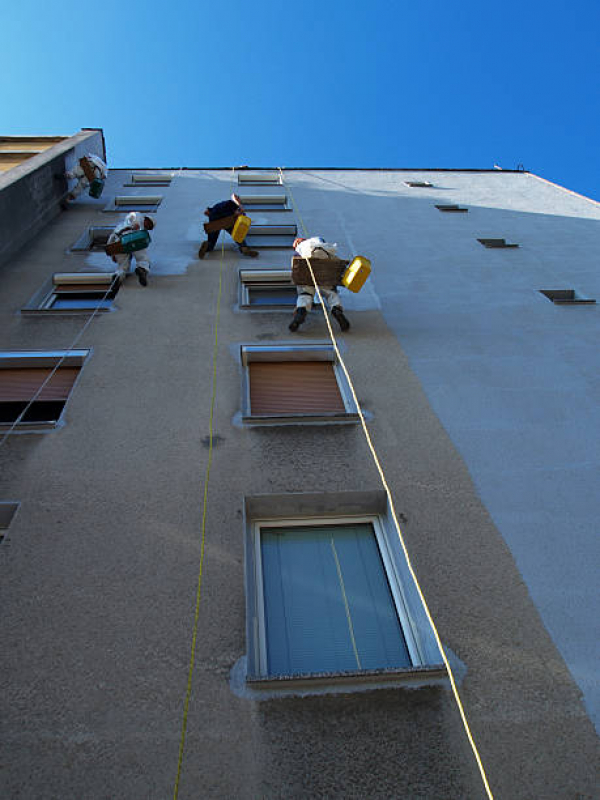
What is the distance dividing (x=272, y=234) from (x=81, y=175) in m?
4.52

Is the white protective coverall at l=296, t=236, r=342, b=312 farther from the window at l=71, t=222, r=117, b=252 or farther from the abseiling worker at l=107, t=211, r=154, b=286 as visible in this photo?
the window at l=71, t=222, r=117, b=252

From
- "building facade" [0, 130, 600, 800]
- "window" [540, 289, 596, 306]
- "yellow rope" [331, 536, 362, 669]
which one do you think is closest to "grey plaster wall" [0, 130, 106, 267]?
"building facade" [0, 130, 600, 800]

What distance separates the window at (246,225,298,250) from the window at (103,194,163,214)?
2611 millimetres

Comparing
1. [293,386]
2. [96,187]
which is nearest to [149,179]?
[96,187]

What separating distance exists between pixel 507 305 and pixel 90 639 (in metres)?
6.44

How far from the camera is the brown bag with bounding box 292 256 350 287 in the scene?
20.8 ft

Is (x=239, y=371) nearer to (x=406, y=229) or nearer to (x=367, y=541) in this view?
(x=367, y=541)

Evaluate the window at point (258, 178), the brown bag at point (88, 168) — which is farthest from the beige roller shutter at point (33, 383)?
the window at point (258, 178)

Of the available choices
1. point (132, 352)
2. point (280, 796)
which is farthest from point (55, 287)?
point (280, 796)

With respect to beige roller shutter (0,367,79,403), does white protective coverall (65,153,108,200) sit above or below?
above

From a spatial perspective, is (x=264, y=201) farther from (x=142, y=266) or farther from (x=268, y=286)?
(x=142, y=266)

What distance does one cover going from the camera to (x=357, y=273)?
6.00 m

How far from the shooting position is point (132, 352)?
5.73m

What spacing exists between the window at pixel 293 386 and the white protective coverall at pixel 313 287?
2.16 ft
